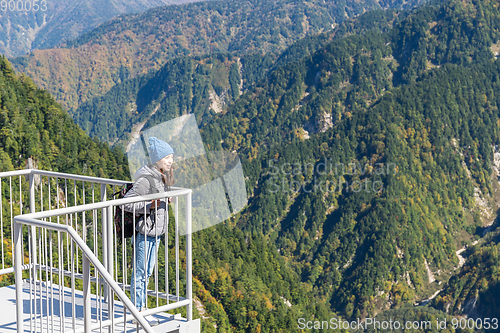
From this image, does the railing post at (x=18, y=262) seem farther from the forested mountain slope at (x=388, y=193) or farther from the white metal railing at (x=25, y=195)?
the forested mountain slope at (x=388, y=193)

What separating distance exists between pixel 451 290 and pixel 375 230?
25.9 metres

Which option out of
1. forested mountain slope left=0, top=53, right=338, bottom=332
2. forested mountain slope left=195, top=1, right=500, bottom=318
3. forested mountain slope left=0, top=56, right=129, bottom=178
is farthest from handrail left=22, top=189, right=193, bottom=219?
forested mountain slope left=195, top=1, right=500, bottom=318

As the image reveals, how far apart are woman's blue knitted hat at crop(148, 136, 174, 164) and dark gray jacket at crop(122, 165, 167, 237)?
198mm

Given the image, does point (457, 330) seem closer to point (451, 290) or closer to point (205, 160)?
point (451, 290)

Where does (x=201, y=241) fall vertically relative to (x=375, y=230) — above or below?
above

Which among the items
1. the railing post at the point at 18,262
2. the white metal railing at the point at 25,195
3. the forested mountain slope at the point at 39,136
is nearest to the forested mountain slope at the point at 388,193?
the forested mountain slope at the point at 39,136

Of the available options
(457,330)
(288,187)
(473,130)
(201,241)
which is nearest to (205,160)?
(201,241)

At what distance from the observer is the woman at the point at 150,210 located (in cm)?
709

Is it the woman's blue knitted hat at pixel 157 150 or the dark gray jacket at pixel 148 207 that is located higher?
the woman's blue knitted hat at pixel 157 150

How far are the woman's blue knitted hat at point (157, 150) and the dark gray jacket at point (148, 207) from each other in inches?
7.8

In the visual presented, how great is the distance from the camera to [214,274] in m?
64.7

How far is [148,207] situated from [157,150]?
783mm

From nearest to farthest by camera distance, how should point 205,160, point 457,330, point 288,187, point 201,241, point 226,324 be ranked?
point 205,160
point 226,324
point 201,241
point 457,330
point 288,187

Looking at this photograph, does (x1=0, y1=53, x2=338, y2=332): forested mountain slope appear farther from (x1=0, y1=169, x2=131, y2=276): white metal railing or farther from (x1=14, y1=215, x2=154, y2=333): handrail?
(x1=14, y1=215, x2=154, y2=333): handrail
